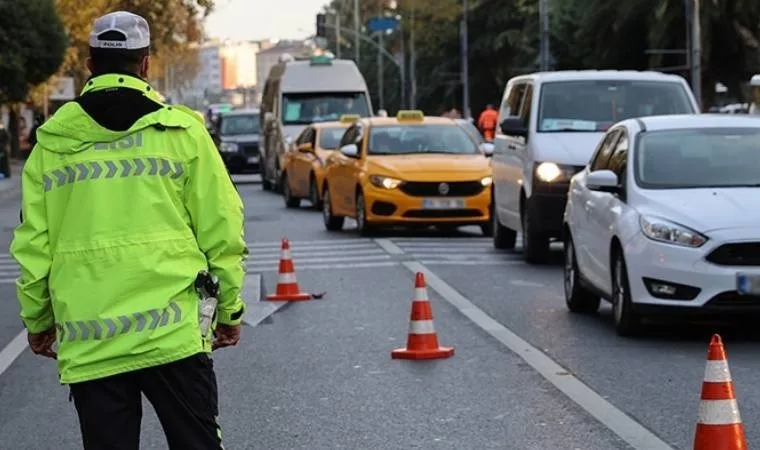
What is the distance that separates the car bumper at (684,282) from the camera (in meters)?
11.1

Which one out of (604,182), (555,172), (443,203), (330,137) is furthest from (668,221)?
(330,137)

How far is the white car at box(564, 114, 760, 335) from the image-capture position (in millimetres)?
11164

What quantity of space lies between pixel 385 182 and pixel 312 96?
1608cm

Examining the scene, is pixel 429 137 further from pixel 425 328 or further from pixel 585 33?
pixel 585 33

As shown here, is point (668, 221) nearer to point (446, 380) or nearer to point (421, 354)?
point (421, 354)

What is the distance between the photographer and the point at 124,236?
4.77 metres

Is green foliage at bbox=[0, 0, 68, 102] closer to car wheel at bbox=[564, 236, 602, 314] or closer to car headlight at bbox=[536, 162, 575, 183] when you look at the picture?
car headlight at bbox=[536, 162, 575, 183]

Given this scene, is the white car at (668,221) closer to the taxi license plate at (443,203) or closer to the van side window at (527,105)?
the van side window at (527,105)

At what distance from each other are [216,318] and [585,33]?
4827 cm

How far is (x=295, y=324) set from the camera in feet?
43.5

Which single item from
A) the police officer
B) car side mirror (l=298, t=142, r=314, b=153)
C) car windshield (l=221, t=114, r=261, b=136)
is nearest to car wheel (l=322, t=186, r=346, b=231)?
car side mirror (l=298, t=142, r=314, b=153)

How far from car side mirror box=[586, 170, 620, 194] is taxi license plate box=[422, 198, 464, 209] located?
9.67 metres

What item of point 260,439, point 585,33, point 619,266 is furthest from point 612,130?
point 585,33

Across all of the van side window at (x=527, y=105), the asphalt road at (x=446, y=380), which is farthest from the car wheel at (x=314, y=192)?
the asphalt road at (x=446, y=380)
